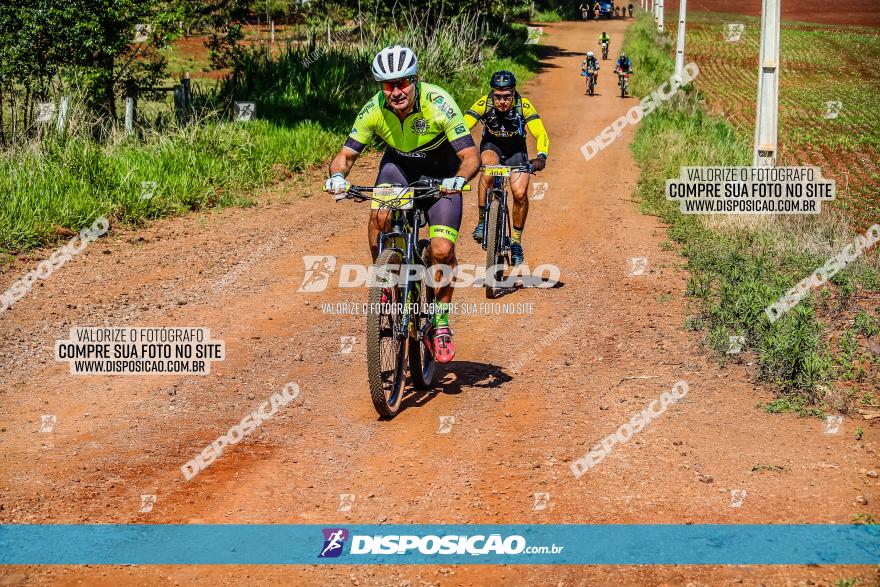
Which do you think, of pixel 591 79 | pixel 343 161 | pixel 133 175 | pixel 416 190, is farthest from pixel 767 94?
pixel 591 79

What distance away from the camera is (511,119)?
32.8 ft

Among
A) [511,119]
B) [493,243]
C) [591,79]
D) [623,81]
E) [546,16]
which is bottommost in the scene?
[493,243]

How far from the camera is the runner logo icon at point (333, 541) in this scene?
4719 millimetres

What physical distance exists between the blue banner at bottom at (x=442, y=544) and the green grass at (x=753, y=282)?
203cm

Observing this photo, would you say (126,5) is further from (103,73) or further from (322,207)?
(322,207)

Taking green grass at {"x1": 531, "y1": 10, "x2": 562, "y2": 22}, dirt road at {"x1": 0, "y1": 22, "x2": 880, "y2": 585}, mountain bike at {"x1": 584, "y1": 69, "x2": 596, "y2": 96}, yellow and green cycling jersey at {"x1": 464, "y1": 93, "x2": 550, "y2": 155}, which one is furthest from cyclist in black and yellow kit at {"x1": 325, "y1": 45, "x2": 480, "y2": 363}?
green grass at {"x1": 531, "y1": 10, "x2": 562, "y2": 22}

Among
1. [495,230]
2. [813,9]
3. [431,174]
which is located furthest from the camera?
[813,9]

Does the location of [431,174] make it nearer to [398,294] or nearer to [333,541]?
[398,294]

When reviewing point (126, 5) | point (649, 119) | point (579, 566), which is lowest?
point (579, 566)

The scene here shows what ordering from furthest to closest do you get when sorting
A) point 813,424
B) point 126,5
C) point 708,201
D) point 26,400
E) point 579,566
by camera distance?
point 126,5, point 708,201, point 26,400, point 813,424, point 579,566

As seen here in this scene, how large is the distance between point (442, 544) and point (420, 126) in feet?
11.2

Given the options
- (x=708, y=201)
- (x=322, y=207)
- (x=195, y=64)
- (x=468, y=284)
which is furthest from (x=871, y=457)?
(x=195, y=64)

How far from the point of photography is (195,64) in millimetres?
41094

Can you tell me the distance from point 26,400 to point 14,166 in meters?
6.73
